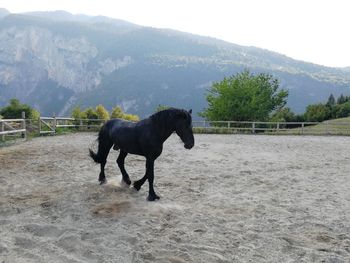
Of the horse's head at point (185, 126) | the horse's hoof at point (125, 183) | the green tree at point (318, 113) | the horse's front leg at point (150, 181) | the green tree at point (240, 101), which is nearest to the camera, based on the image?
the horse's head at point (185, 126)

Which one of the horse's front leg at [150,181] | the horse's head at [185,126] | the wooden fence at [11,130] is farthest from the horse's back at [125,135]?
the wooden fence at [11,130]

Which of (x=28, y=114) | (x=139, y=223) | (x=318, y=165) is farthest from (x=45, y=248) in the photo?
(x=28, y=114)

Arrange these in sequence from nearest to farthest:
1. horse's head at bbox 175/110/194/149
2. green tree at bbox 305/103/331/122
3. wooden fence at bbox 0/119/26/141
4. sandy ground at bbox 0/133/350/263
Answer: sandy ground at bbox 0/133/350/263 → horse's head at bbox 175/110/194/149 → wooden fence at bbox 0/119/26/141 → green tree at bbox 305/103/331/122

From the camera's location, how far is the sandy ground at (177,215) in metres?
4.36

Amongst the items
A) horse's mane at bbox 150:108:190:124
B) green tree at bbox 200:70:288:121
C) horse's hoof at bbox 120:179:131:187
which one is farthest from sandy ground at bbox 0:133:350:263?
green tree at bbox 200:70:288:121

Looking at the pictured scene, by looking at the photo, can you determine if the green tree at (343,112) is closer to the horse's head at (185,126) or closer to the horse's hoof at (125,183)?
the horse's hoof at (125,183)

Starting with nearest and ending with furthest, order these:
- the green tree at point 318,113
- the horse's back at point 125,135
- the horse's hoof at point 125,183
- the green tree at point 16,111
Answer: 1. the horse's back at point 125,135
2. the horse's hoof at point 125,183
3. the green tree at point 16,111
4. the green tree at point 318,113

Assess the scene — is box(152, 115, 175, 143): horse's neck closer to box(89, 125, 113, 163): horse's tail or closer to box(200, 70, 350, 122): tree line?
box(89, 125, 113, 163): horse's tail

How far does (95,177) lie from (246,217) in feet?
12.8

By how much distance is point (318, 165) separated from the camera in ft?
35.2

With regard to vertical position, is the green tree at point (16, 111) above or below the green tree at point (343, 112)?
below

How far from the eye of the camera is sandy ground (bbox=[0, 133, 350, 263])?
14.3 ft

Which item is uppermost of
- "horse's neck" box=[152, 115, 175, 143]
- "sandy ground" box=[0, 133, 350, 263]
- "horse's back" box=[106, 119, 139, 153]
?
"horse's neck" box=[152, 115, 175, 143]

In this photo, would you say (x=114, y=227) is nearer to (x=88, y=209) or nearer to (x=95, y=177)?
(x=88, y=209)
